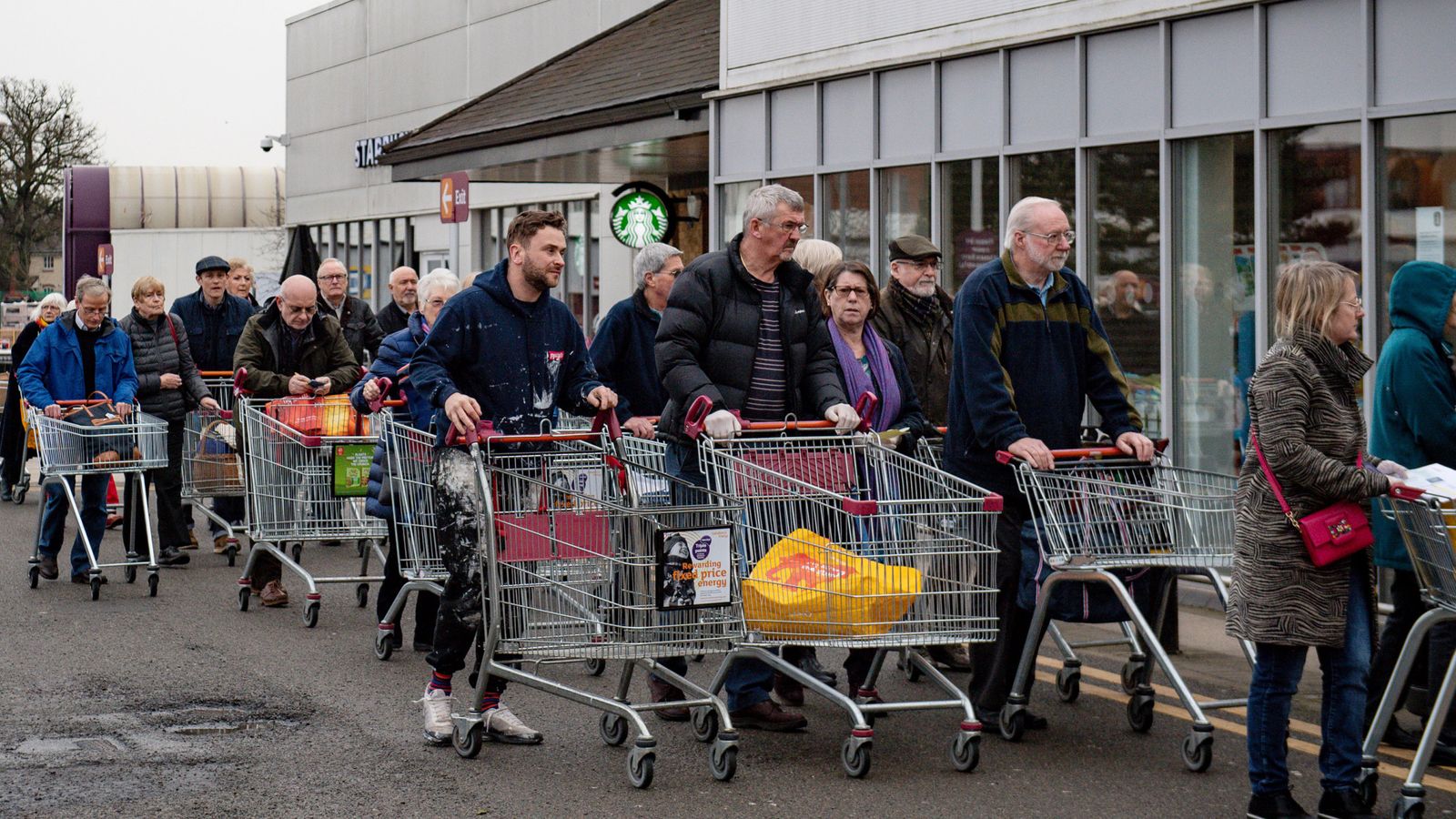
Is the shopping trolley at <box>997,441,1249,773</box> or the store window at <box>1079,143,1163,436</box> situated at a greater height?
the store window at <box>1079,143,1163,436</box>

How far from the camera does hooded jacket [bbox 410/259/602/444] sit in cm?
742

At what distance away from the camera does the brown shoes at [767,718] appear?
7.78 m

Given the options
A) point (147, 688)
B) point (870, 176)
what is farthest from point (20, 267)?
point (147, 688)

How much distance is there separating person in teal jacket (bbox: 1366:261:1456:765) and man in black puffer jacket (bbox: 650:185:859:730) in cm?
221

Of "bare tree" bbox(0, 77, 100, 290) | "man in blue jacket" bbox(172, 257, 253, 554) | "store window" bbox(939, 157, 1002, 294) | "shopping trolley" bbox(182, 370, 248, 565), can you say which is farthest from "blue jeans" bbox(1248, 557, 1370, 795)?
"bare tree" bbox(0, 77, 100, 290)

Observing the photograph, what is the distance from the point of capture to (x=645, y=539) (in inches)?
271

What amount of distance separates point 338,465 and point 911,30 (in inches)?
274

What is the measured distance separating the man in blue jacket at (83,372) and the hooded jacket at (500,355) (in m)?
5.70

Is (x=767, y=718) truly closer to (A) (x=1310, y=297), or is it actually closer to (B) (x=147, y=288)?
(A) (x=1310, y=297)

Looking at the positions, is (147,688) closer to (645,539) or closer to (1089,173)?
(645,539)

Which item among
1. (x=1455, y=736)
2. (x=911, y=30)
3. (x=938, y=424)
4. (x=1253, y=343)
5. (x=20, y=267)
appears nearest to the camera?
(x=1455, y=736)

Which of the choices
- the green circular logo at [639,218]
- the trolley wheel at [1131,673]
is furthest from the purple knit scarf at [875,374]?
the green circular logo at [639,218]

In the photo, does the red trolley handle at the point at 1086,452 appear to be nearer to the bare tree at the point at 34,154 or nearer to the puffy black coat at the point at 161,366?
the puffy black coat at the point at 161,366

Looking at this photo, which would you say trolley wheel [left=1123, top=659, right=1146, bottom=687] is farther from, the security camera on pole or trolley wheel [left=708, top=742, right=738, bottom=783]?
the security camera on pole
